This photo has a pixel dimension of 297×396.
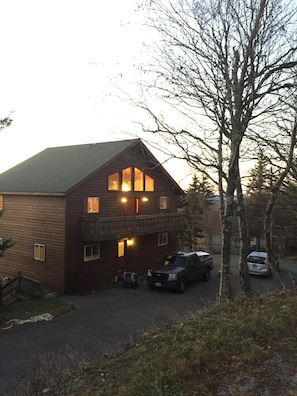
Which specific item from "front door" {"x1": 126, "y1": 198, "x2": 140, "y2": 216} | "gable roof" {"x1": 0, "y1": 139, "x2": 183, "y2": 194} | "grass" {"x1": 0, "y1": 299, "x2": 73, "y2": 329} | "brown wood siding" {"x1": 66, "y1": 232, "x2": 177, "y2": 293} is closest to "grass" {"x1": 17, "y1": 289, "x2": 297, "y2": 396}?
"grass" {"x1": 0, "y1": 299, "x2": 73, "y2": 329}

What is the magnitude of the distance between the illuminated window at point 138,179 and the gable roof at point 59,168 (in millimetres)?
2035

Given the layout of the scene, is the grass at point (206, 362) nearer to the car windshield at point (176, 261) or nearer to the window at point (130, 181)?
the car windshield at point (176, 261)

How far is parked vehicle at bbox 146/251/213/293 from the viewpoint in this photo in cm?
1703

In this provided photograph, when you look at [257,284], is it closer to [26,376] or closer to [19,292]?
[19,292]

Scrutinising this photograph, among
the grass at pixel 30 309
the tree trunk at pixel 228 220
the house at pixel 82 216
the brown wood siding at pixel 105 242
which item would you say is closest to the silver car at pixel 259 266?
the house at pixel 82 216

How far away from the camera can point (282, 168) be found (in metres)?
8.84

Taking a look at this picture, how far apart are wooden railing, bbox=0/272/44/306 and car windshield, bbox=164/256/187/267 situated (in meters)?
6.93

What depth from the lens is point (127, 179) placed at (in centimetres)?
2145

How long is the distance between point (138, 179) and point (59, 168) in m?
5.30

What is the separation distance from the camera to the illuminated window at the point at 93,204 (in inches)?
730

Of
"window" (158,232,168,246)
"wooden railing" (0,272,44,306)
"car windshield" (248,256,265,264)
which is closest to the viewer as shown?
"wooden railing" (0,272,44,306)

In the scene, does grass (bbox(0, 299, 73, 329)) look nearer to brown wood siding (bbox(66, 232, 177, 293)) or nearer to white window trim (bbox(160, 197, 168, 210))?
brown wood siding (bbox(66, 232, 177, 293))

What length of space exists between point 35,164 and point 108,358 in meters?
19.8

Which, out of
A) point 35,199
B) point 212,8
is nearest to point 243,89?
point 212,8
